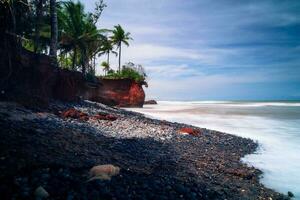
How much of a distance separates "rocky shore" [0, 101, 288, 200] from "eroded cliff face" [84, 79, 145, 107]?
22908 millimetres

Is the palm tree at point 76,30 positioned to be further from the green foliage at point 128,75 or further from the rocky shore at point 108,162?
the rocky shore at point 108,162

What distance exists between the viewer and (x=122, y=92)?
3322 centimetres

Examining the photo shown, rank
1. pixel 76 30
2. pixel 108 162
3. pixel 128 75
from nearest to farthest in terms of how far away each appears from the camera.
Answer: pixel 108 162
pixel 76 30
pixel 128 75

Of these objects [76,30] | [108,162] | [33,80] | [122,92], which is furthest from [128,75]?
[108,162]

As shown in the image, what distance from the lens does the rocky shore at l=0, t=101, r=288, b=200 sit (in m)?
4.07

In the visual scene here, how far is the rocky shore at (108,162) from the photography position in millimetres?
4073

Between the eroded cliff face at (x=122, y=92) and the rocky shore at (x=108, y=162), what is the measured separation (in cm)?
2291

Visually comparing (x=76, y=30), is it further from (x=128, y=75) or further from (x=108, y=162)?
(x=108, y=162)

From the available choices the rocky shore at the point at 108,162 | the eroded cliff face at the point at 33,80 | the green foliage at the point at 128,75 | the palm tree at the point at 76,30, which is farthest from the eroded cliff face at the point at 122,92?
the rocky shore at the point at 108,162

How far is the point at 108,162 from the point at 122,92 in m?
27.9

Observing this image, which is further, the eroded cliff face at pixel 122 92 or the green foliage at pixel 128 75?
the green foliage at pixel 128 75

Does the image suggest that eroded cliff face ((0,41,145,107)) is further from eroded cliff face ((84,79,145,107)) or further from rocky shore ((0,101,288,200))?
eroded cliff face ((84,79,145,107))

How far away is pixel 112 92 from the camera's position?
3266 centimetres

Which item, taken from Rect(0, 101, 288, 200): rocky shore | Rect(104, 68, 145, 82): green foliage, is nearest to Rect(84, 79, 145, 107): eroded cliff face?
Rect(104, 68, 145, 82): green foliage
